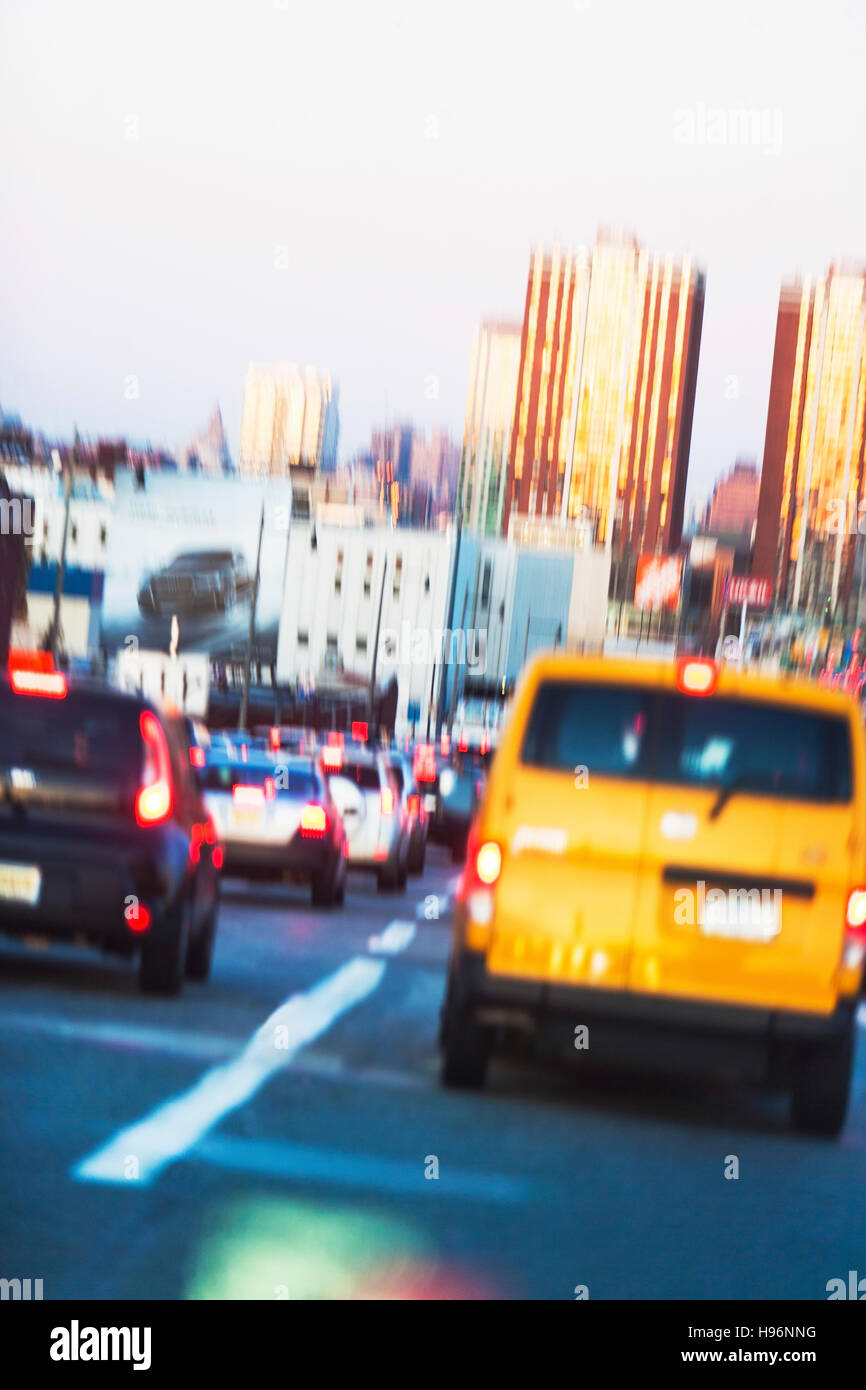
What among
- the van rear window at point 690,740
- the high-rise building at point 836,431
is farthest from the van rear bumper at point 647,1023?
the high-rise building at point 836,431

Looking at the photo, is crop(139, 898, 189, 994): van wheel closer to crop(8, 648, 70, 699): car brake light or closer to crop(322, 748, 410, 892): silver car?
crop(8, 648, 70, 699): car brake light

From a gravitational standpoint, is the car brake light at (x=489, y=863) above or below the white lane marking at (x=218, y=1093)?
above

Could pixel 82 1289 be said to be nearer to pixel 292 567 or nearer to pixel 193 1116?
pixel 193 1116

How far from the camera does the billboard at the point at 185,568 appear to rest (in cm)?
9931

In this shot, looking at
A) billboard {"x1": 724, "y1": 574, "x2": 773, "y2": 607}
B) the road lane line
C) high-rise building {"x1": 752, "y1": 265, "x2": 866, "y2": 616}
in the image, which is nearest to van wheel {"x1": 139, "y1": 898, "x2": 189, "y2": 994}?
the road lane line

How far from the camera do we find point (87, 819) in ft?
44.1

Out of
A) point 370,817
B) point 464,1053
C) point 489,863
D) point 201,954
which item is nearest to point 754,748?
point 489,863

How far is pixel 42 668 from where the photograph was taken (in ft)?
44.8

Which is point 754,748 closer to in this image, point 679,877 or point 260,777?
point 679,877

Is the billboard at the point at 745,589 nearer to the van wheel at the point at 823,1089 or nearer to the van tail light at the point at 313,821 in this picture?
the van tail light at the point at 313,821

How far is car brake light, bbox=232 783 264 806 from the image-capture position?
78.3 feet

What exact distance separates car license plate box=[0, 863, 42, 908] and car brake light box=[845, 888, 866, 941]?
15.1 feet

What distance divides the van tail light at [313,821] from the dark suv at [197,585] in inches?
2988
